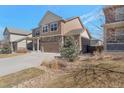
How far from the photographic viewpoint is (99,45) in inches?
609

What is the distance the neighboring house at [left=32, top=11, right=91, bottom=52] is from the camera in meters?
16.0

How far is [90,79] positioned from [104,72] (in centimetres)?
94

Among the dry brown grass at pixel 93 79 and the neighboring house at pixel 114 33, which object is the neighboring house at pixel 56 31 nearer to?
the neighboring house at pixel 114 33

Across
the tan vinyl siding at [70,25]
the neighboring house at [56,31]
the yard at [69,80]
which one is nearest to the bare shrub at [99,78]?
the yard at [69,80]

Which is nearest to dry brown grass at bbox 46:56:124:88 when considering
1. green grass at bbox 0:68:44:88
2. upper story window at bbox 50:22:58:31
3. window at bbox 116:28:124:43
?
green grass at bbox 0:68:44:88

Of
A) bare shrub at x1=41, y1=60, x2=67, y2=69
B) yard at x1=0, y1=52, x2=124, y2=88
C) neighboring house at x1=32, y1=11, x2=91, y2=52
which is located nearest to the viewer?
yard at x1=0, y1=52, x2=124, y2=88

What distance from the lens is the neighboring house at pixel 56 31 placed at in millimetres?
16047

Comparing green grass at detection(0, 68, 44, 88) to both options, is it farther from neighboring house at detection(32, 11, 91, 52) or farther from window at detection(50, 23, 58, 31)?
window at detection(50, 23, 58, 31)

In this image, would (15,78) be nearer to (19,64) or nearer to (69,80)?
(69,80)

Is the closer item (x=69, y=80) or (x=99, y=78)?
(x=99, y=78)

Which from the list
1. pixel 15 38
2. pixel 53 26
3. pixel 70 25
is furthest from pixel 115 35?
pixel 15 38

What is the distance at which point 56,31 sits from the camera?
1834cm
